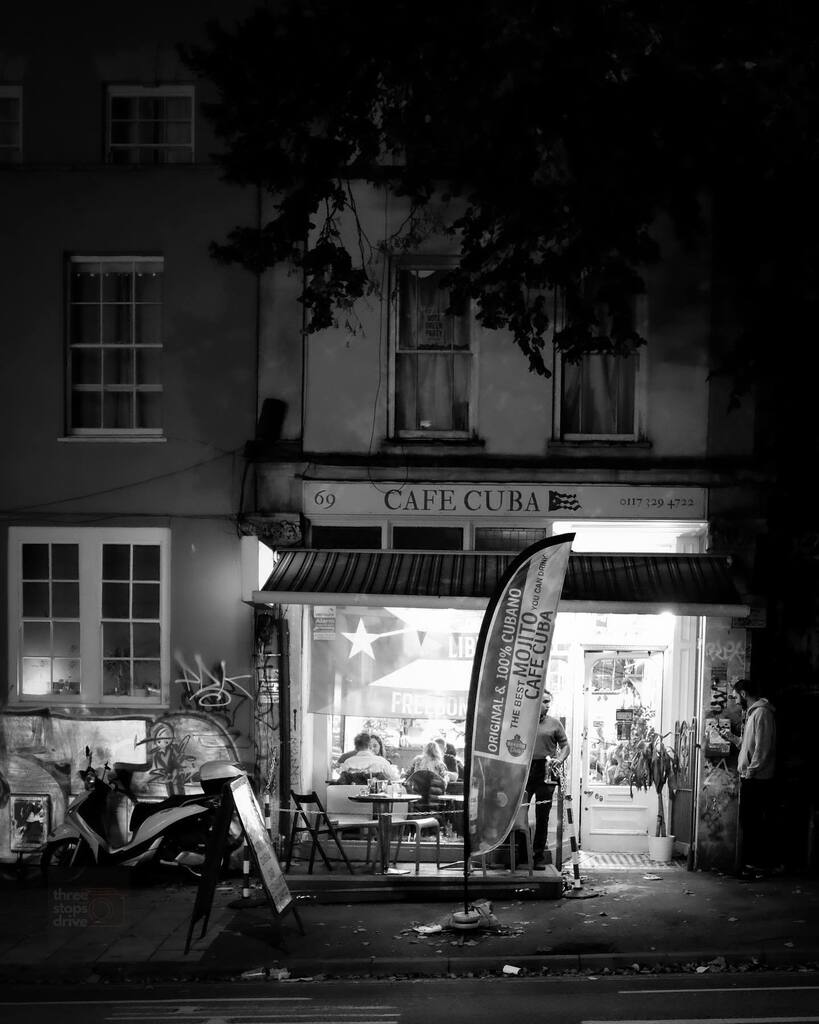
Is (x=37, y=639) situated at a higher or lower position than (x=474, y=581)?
lower

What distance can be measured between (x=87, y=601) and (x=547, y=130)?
7401 mm

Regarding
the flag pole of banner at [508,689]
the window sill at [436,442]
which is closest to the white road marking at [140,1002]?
the flag pole of banner at [508,689]

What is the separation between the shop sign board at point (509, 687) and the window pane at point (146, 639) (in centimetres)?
484

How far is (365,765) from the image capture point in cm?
1346

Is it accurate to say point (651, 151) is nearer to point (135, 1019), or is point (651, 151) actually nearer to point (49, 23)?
point (49, 23)

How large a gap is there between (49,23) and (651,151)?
7.34m

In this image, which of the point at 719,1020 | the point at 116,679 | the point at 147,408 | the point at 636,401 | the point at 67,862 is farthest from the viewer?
the point at 147,408

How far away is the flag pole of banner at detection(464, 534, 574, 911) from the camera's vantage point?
10.1 metres

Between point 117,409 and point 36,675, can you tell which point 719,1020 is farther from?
point 117,409

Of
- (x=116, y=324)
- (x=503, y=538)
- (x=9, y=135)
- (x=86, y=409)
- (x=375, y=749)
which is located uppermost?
(x=9, y=135)

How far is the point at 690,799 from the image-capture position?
13.6m

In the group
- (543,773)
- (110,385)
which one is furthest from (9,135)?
(543,773)

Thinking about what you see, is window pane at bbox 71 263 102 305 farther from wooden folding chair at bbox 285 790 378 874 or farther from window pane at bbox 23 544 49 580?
wooden folding chair at bbox 285 790 378 874

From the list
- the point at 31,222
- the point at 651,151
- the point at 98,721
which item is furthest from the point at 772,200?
the point at 98,721
